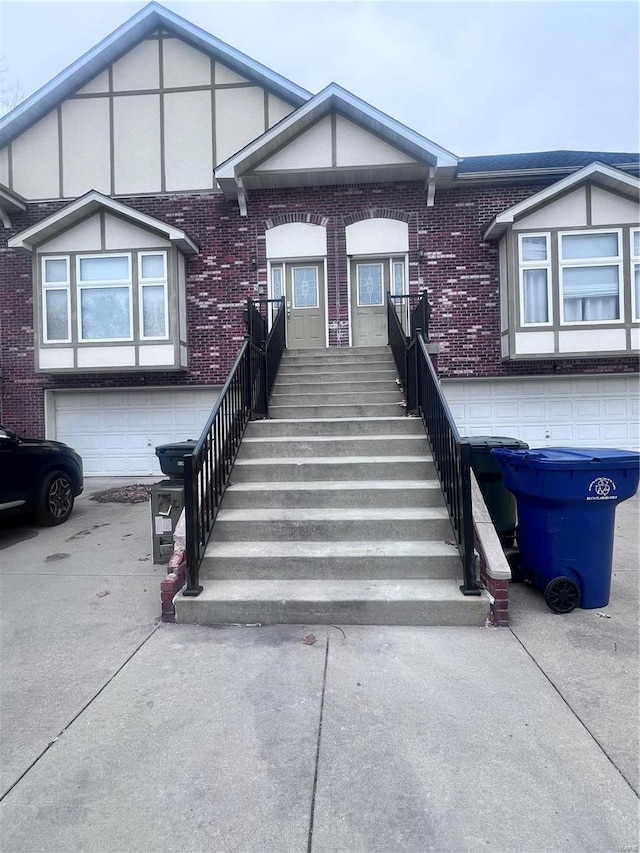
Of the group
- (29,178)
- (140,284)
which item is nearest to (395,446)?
(140,284)

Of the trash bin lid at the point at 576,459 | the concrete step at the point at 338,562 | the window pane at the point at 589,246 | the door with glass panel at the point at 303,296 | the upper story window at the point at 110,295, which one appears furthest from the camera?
the door with glass panel at the point at 303,296

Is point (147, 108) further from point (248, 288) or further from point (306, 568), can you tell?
point (306, 568)

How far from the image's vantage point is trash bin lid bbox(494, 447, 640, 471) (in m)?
3.62

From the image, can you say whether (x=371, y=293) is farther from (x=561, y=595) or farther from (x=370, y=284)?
(x=561, y=595)

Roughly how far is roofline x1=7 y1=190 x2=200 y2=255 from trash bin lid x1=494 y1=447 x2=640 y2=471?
336 inches

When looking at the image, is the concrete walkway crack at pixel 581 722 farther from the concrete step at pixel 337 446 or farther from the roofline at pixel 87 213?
the roofline at pixel 87 213

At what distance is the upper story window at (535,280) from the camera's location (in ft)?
32.1

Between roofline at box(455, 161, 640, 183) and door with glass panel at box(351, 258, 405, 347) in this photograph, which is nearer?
roofline at box(455, 161, 640, 183)

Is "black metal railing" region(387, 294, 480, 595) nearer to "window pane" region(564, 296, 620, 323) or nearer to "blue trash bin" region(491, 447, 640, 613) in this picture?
"blue trash bin" region(491, 447, 640, 613)

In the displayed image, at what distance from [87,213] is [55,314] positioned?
2176 mm

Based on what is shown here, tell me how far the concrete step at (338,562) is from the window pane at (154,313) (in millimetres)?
7362

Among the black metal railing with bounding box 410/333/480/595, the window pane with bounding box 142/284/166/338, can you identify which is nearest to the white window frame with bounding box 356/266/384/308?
the window pane with bounding box 142/284/166/338

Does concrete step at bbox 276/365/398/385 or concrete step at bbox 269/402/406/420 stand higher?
concrete step at bbox 276/365/398/385

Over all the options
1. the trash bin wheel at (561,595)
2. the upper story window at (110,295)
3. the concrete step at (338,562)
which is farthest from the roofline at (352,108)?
the trash bin wheel at (561,595)
